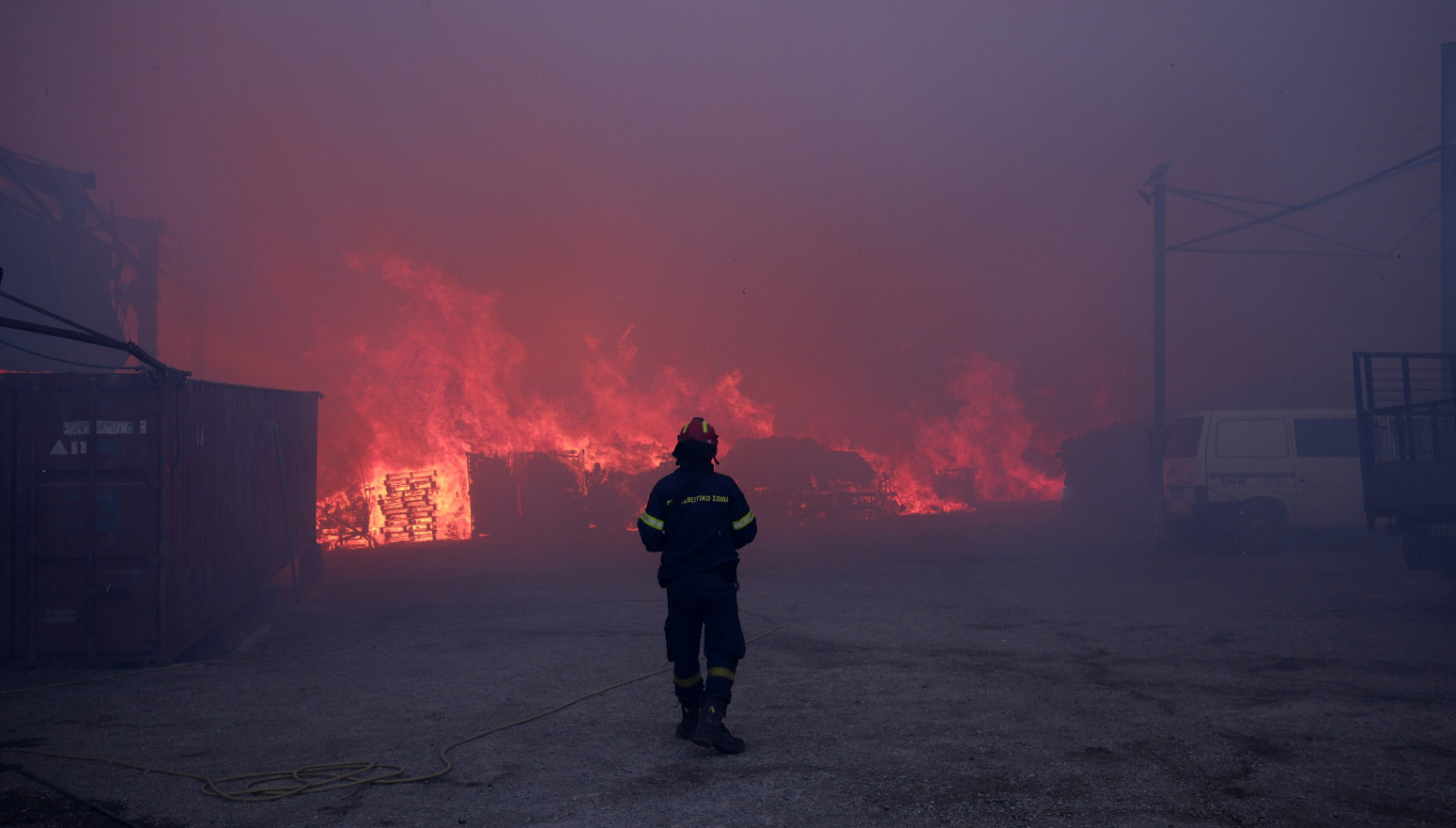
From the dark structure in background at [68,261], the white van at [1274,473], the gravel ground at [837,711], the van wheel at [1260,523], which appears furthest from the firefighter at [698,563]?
the dark structure in background at [68,261]

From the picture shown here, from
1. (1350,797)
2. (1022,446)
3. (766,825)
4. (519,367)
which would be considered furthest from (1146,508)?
(766,825)

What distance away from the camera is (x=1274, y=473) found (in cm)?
1397

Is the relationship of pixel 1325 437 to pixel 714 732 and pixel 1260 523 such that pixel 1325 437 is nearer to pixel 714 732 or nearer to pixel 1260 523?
pixel 1260 523

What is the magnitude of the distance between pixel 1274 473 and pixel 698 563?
1194cm

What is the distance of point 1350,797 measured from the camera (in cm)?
417

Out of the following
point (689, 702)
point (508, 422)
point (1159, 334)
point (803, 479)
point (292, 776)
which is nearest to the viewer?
point (292, 776)

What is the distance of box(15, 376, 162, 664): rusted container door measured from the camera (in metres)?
7.69

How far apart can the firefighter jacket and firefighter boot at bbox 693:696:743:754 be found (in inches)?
29.7

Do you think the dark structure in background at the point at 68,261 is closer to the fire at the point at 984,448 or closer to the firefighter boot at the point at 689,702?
the firefighter boot at the point at 689,702

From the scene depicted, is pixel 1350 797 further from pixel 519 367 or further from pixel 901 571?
pixel 519 367

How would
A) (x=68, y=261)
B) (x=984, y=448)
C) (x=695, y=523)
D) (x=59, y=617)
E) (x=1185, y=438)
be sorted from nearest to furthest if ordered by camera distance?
(x=695, y=523) → (x=59, y=617) → (x=1185, y=438) → (x=68, y=261) → (x=984, y=448)

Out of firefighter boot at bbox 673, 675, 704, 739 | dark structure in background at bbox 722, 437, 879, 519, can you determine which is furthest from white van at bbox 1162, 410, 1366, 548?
firefighter boot at bbox 673, 675, 704, 739

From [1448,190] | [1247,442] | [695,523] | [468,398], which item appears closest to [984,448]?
[1247,442]

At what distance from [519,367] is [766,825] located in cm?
2079
